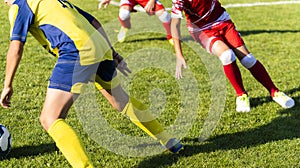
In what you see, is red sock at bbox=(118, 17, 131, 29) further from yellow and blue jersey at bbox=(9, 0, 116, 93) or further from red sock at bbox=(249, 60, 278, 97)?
yellow and blue jersey at bbox=(9, 0, 116, 93)

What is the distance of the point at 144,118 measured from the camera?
3.80 m

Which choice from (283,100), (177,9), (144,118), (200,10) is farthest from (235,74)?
(144,118)

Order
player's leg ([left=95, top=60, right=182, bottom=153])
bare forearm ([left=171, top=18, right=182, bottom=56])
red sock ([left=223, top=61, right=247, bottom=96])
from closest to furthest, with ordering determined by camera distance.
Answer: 1. player's leg ([left=95, top=60, right=182, bottom=153])
2. bare forearm ([left=171, top=18, right=182, bottom=56])
3. red sock ([left=223, top=61, right=247, bottom=96])

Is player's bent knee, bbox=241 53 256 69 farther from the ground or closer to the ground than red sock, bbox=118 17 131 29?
farther from the ground

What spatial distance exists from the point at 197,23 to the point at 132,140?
5.05 ft

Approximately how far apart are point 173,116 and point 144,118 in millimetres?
1002

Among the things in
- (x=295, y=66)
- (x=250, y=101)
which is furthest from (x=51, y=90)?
(x=295, y=66)

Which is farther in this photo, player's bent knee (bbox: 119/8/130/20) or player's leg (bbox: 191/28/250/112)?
player's bent knee (bbox: 119/8/130/20)

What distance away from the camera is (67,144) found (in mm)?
3227

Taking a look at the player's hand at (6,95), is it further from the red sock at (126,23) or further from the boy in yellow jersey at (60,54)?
the red sock at (126,23)

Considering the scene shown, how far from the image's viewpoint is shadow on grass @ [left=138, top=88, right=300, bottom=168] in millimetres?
3841

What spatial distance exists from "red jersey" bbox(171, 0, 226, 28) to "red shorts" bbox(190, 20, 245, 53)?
83mm

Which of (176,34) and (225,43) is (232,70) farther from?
(176,34)

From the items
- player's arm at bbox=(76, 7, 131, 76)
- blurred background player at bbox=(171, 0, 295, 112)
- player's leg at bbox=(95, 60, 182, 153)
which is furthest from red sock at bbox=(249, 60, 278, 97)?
player's arm at bbox=(76, 7, 131, 76)
